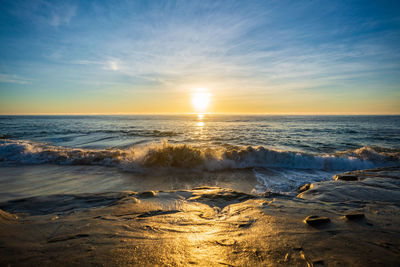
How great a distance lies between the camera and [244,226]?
247 cm

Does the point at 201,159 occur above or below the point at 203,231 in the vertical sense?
below

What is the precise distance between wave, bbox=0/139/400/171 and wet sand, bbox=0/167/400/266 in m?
4.30

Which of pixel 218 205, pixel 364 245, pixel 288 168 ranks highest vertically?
pixel 364 245

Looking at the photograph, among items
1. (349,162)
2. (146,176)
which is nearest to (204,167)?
(146,176)

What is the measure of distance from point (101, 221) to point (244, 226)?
2.00 m

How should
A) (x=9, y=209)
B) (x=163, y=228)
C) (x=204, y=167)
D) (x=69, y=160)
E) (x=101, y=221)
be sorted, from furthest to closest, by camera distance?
(x=69, y=160) < (x=204, y=167) < (x=9, y=209) < (x=101, y=221) < (x=163, y=228)

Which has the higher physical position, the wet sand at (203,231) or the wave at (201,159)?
the wet sand at (203,231)

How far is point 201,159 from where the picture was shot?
8367 millimetres

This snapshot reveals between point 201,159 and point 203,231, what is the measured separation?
6.05 metres

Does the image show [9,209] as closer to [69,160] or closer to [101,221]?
[101,221]

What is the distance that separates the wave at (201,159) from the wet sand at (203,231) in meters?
4.30

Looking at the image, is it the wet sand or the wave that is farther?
the wave

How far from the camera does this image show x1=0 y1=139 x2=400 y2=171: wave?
8.16 meters

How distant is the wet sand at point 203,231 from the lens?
5.59 ft
